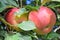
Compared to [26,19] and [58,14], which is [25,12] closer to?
[26,19]

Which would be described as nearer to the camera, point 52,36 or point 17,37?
point 17,37

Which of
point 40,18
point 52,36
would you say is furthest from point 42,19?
point 52,36

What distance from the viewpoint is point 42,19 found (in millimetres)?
569

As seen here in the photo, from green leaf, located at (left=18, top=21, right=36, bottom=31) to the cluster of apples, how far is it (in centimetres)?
2

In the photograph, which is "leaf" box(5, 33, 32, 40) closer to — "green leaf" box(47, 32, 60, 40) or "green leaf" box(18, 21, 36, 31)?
"green leaf" box(18, 21, 36, 31)

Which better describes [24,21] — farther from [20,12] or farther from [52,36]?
[52,36]

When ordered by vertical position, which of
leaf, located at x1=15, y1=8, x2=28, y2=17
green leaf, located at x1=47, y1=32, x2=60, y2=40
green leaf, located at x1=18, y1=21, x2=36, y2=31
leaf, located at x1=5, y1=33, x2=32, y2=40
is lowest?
green leaf, located at x1=47, y1=32, x2=60, y2=40

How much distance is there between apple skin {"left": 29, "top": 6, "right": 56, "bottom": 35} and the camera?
567mm

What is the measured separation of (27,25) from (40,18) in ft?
0.16

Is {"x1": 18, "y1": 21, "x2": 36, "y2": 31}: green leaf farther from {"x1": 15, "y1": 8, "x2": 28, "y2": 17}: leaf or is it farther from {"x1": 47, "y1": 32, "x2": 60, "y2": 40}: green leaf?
{"x1": 47, "y1": 32, "x2": 60, "y2": 40}: green leaf

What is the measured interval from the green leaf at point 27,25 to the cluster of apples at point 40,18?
0.07 feet

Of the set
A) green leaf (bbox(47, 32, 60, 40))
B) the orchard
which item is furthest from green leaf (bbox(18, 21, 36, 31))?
green leaf (bbox(47, 32, 60, 40))

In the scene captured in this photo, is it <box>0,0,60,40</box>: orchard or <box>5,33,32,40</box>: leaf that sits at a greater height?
<box>0,0,60,40</box>: orchard

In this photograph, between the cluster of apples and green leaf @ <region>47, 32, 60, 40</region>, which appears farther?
green leaf @ <region>47, 32, 60, 40</region>
